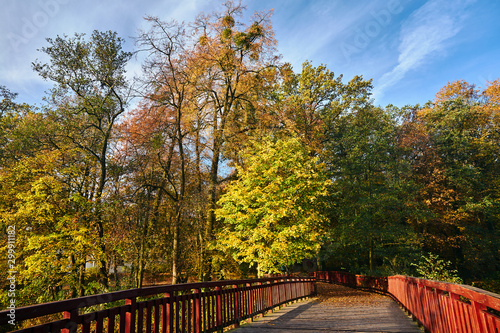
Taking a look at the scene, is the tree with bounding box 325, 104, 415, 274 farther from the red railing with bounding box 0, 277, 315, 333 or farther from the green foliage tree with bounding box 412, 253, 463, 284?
the red railing with bounding box 0, 277, 315, 333

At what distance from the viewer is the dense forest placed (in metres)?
13.2

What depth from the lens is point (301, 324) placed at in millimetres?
6883

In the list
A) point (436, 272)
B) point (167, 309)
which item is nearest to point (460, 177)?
point (436, 272)

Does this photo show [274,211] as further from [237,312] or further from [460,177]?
[460,177]

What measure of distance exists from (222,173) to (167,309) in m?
16.2

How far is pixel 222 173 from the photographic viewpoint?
20.6 metres

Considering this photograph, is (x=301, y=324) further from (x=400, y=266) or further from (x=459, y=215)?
(x=459, y=215)

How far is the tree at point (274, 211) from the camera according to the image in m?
12.6

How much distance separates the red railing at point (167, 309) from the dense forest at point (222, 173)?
15.7 feet

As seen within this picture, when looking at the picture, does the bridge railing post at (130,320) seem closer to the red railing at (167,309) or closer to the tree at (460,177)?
the red railing at (167,309)

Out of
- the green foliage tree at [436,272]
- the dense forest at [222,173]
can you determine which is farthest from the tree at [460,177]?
the green foliage tree at [436,272]

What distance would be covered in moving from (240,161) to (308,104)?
1288 cm

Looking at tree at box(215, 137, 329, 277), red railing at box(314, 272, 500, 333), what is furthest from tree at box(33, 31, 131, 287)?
red railing at box(314, 272, 500, 333)

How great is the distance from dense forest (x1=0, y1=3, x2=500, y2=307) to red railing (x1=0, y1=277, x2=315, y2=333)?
4.79 metres
